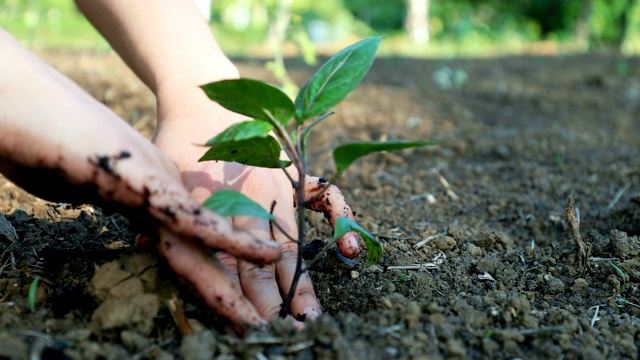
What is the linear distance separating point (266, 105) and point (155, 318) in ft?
1.74

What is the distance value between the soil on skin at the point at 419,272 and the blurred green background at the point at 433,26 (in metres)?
4.80

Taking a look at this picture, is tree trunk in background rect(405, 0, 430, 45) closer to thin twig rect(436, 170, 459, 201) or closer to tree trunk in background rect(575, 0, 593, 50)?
tree trunk in background rect(575, 0, 593, 50)

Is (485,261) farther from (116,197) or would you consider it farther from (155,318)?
(116,197)

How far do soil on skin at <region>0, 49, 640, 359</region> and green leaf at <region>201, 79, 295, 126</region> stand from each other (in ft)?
1.38

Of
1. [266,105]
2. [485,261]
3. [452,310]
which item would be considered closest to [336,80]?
[266,105]

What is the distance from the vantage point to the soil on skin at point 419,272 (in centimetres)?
124

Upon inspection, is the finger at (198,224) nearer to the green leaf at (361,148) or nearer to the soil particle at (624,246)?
the green leaf at (361,148)

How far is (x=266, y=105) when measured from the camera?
120 centimetres

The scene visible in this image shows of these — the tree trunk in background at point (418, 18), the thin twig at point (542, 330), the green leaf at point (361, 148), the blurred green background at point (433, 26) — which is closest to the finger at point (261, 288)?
the green leaf at point (361, 148)

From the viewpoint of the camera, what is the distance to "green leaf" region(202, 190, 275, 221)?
1.12m

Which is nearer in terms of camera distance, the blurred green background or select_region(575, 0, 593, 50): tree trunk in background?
the blurred green background

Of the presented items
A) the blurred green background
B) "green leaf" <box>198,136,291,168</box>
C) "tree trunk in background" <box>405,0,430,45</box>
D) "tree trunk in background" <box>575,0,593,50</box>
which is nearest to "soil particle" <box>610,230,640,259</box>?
"green leaf" <box>198,136,291,168</box>

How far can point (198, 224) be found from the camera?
1.13 m

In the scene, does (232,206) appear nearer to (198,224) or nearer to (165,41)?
(198,224)
